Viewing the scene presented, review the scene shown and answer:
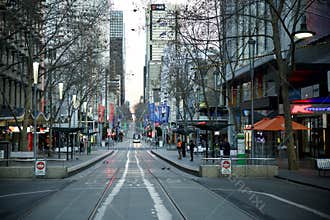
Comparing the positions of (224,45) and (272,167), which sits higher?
(224,45)

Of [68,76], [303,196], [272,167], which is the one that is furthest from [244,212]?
[68,76]

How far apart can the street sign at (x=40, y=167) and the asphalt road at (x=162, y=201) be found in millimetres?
1841

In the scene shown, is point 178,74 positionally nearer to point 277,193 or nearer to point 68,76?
point 68,76

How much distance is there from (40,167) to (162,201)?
11.1 m

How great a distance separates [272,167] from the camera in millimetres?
26875

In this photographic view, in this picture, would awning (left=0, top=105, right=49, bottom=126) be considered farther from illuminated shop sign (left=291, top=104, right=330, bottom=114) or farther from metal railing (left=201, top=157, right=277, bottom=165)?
illuminated shop sign (left=291, top=104, right=330, bottom=114)

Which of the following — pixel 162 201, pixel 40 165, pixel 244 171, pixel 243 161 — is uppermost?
pixel 243 161

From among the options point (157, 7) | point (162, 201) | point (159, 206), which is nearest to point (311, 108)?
point (157, 7)

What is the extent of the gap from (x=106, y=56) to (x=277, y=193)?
3391 centimetres

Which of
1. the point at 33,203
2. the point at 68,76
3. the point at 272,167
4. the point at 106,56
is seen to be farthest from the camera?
the point at 106,56

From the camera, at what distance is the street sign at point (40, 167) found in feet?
82.8

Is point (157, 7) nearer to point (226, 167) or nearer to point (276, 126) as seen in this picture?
point (226, 167)

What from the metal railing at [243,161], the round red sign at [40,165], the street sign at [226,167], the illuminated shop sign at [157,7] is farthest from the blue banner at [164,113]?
the round red sign at [40,165]

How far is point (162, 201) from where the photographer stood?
16047 mm
